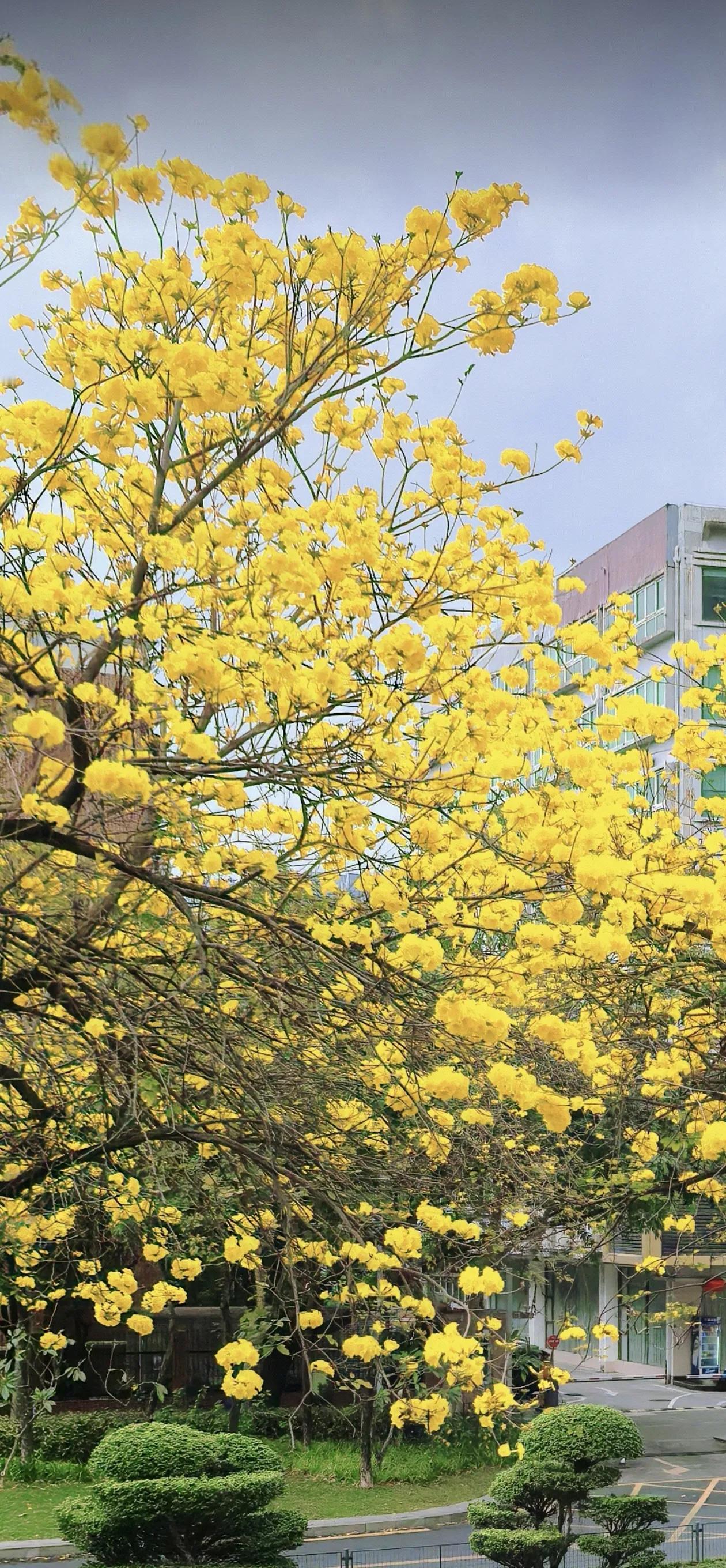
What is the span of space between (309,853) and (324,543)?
0.98 m

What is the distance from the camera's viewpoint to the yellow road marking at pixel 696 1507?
14445 millimetres

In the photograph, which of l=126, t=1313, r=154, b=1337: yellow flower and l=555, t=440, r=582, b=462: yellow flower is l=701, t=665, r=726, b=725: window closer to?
l=555, t=440, r=582, b=462: yellow flower

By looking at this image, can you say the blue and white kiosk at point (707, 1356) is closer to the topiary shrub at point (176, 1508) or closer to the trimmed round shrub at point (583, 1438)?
the trimmed round shrub at point (583, 1438)

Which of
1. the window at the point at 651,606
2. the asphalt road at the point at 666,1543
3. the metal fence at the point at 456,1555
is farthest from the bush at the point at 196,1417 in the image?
the window at the point at 651,606

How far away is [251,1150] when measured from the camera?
4352 mm

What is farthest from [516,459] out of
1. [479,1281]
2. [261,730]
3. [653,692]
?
[653,692]

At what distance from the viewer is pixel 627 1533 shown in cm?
1158

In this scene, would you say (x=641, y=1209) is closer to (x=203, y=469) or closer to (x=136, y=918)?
(x=136, y=918)

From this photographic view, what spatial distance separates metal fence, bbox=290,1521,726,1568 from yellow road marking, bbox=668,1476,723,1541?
0.02m

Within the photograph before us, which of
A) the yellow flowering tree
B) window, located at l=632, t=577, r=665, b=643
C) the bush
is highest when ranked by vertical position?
window, located at l=632, t=577, r=665, b=643

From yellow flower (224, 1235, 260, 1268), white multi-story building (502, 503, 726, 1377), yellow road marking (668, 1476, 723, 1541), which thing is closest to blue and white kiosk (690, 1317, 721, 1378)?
white multi-story building (502, 503, 726, 1377)

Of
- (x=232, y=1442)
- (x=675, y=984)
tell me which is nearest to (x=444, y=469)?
(x=675, y=984)

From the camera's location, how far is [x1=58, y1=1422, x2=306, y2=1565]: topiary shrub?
421 inches

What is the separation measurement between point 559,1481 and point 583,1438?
383mm
